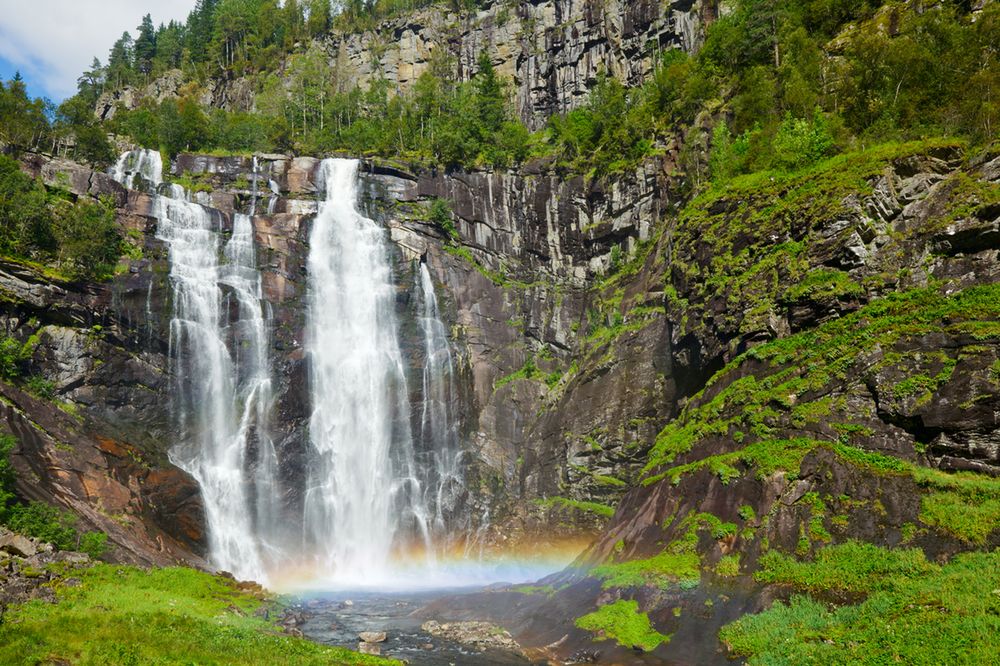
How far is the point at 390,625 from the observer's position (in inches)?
949

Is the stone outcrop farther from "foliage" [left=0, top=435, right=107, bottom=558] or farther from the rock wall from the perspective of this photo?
the rock wall

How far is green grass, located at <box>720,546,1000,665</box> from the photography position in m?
10.7

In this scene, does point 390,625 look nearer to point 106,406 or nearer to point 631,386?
point 631,386

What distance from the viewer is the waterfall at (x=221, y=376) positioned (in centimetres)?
3519

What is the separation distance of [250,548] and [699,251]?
2911 centimetres

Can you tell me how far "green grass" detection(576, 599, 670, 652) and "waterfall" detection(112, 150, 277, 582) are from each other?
2223 centimetres

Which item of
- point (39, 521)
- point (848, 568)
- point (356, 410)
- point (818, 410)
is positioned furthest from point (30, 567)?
point (356, 410)

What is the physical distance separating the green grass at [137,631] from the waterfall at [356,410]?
17.1 metres

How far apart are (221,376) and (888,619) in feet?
122

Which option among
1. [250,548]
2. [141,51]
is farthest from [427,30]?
[250,548]

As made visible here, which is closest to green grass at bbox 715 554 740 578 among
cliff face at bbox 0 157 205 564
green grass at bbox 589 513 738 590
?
green grass at bbox 589 513 738 590

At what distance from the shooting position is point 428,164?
54.2 metres

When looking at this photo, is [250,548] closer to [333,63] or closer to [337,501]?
[337,501]

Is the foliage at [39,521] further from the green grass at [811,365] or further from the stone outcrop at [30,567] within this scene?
the green grass at [811,365]
